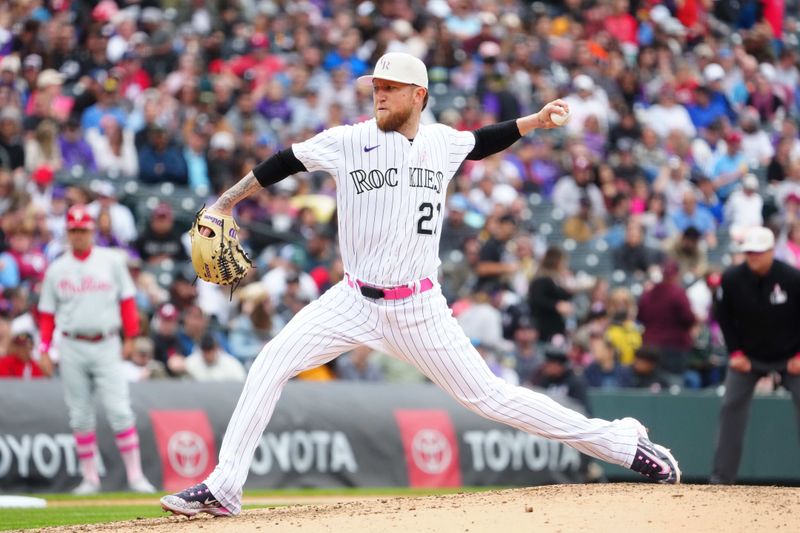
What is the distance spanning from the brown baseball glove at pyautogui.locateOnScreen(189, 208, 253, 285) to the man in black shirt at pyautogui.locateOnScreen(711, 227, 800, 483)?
4702 mm

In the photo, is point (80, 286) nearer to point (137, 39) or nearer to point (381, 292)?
point (381, 292)

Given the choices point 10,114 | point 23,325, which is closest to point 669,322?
point 23,325

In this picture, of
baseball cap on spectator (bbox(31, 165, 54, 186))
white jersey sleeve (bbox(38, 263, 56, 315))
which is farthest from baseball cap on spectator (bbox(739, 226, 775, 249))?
baseball cap on spectator (bbox(31, 165, 54, 186))

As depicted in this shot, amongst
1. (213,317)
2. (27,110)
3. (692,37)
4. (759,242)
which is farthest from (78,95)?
(692,37)

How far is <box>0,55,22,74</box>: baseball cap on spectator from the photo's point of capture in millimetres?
17031

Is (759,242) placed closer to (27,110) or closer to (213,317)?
(213,317)

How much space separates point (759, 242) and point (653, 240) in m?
7.63

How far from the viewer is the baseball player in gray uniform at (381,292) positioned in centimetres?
730

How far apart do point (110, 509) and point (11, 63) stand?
851cm

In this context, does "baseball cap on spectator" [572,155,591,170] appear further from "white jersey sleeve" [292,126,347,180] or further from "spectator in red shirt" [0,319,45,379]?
"white jersey sleeve" [292,126,347,180]

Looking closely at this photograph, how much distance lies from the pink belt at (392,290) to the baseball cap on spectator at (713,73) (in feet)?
53.6

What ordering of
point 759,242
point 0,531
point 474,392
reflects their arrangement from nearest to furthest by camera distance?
point 474,392 < point 0,531 < point 759,242

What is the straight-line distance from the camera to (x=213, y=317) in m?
15.1

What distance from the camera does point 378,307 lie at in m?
7.32
